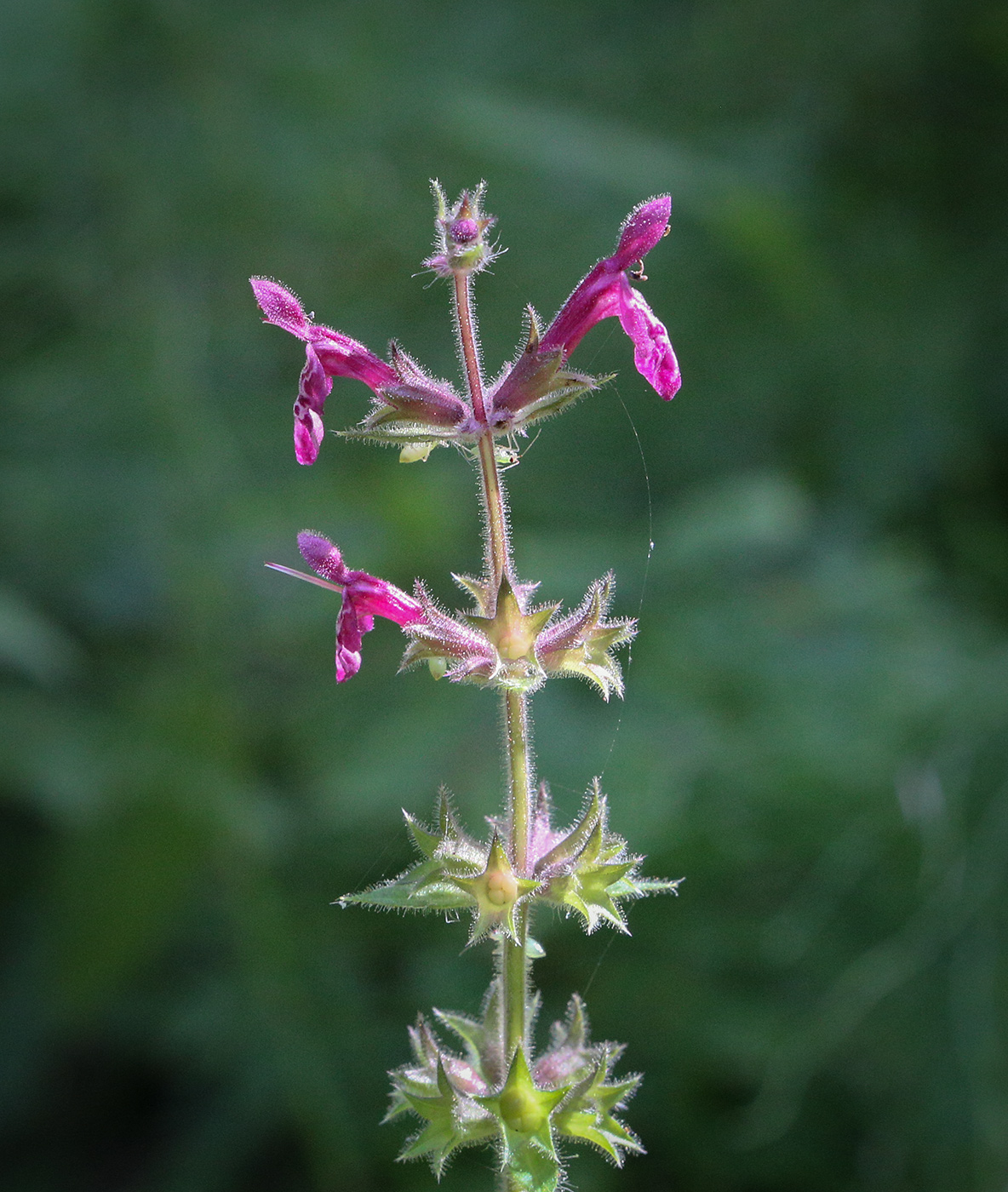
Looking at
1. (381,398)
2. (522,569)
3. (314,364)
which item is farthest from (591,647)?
(522,569)

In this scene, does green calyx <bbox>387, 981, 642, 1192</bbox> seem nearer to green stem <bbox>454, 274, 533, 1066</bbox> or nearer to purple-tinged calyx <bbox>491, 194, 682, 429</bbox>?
green stem <bbox>454, 274, 533, 1066</bbox>

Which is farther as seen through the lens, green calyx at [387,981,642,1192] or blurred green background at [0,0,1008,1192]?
blurred green background at [0,0,1008,1192]

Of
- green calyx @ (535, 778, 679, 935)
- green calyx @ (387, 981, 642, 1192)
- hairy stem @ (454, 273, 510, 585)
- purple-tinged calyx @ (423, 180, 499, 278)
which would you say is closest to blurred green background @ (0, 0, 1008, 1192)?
green calyx @ (387, 981, 642, 1192)

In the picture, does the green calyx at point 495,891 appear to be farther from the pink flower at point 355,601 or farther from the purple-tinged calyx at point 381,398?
the purple-tinged calyx at point 381,398

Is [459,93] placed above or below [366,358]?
above

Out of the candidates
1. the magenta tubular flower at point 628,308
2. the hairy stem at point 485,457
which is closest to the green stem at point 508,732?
the hairy stem at point 485,457

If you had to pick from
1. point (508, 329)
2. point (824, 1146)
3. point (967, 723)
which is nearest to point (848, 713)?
point (967, 723)

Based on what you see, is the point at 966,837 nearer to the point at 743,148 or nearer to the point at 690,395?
the point at 690,395

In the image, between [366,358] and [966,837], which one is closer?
[366,358]
